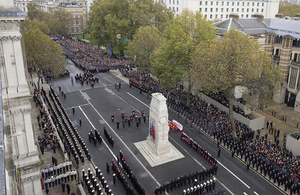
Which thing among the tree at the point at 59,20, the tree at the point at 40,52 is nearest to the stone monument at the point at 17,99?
the tree at the point at 40,52

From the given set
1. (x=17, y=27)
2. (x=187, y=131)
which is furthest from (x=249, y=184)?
(x=17, y=27)

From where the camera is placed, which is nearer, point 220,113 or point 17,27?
point 17,27

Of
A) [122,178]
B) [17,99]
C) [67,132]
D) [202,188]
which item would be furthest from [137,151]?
[17,99]

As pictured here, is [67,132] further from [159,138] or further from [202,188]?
[202,188]

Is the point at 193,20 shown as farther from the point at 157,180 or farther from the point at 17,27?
the point at 17,27

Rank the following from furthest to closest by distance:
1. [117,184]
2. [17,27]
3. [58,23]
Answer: [58,23] → [117,184] → [17,27]

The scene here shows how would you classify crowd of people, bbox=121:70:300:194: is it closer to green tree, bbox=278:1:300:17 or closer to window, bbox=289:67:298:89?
window, bbox=289:67:298:89

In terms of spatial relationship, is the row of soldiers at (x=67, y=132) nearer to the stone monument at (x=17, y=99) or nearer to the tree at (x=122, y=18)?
the stone monument at (x=17, y=99)
